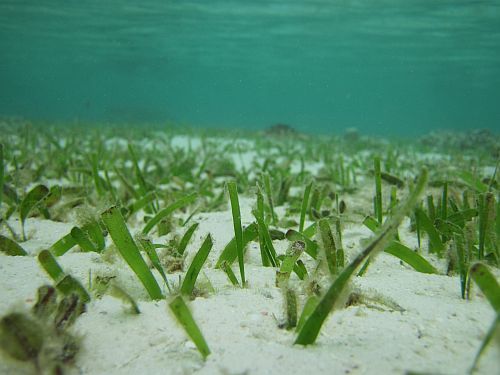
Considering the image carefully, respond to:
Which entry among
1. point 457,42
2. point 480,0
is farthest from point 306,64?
point 480,0

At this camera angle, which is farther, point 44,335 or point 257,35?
point 257,35

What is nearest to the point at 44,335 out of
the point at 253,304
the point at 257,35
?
the point at 253,304

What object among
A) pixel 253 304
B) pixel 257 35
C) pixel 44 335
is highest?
pixel 257 35

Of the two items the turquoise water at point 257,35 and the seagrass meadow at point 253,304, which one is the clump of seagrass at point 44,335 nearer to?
the seagrass meadow at point 253,304

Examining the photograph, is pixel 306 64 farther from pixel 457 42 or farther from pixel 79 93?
pixel 79 93

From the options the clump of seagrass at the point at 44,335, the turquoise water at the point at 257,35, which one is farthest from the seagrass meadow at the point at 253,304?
the turquoise water at the point at 257,35

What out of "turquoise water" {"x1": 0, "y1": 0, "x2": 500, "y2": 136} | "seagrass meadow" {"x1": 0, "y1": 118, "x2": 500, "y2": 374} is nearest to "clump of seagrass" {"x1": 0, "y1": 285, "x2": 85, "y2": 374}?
"seagrass meadow" {"x1": 0, "y1": 118, "x2": 500, "y2": 374}

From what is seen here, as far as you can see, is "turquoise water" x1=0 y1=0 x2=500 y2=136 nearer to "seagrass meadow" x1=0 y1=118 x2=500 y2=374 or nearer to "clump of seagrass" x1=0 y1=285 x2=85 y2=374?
"seagrass meadow" x1=0 y1=118 x2=500 y2=374

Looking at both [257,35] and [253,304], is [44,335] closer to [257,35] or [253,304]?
[253,304]
